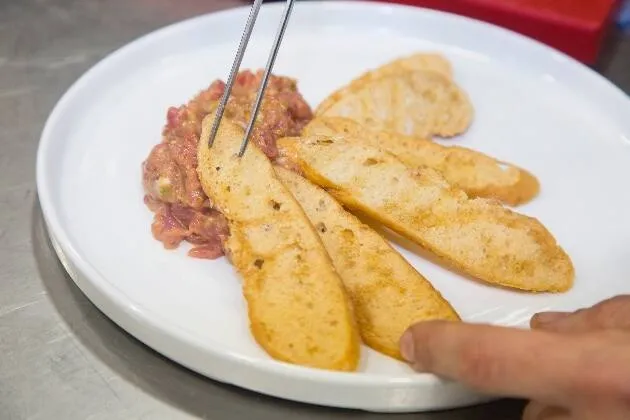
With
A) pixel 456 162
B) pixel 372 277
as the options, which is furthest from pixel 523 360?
pixel 456 162

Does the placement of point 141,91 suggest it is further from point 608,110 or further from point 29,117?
point 608,110

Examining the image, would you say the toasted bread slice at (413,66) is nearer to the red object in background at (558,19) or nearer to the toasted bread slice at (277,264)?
the red object in background at (558,19)

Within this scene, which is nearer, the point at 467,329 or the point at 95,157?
the point at 467,329

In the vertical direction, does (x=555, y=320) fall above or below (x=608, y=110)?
below

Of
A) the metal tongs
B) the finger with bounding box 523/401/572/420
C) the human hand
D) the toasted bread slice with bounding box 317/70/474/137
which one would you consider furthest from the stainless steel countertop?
the toasted bread slice with bounding box 317/70/474/137

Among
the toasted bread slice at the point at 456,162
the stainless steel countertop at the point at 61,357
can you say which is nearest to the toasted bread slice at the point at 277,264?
the stainless steel countertop at the point at 61,357

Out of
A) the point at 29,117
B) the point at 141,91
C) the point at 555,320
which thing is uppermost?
the point at 555,320

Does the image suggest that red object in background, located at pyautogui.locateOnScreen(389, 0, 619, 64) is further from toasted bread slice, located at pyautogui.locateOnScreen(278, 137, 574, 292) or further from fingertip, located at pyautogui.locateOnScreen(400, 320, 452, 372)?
fingertip, located at pyautogui.locateOnScreen(400, 320, 452, 372)

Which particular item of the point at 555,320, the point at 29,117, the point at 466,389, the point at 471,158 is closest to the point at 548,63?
the point at 471,158
